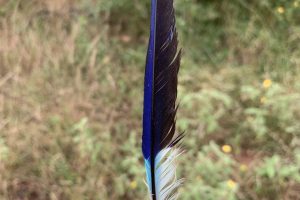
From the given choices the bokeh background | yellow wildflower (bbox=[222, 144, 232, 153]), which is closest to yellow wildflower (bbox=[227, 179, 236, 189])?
the bokeh background

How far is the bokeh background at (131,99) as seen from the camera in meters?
1.98

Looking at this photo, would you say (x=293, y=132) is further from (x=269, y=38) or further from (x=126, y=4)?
(x=126, y=4)

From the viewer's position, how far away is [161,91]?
1.20 metres

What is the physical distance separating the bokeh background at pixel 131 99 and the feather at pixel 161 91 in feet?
2.02

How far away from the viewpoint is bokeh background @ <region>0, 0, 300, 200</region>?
1982 mm

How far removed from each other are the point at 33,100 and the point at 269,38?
140 cm

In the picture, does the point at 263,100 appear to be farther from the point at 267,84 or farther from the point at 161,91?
the point at 161,91

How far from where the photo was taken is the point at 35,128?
218 cm

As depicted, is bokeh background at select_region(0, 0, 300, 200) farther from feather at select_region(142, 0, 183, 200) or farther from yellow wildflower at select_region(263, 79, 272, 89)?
feather at select_region(142, 0, 183, 200)

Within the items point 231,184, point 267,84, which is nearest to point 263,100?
point 267,84

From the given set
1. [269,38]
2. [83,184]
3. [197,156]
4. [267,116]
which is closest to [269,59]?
[269,38]

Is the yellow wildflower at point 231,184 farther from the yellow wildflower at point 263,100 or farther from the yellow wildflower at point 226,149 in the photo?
the yellow wildflower at point 263,100

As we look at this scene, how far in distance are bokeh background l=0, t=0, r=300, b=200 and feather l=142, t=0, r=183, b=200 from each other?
2.02 ft

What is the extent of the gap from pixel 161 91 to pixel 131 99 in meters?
1.23
